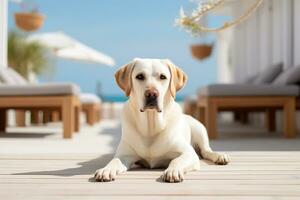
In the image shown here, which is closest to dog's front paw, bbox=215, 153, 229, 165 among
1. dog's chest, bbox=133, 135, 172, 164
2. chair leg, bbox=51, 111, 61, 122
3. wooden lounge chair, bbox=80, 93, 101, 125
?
dog's chest, bbox=133, 135, 172, 164

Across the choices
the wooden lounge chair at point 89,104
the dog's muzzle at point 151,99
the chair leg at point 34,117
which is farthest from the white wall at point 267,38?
the dog's muzzle at point 151,99

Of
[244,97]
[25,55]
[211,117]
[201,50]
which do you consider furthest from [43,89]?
[201,50]

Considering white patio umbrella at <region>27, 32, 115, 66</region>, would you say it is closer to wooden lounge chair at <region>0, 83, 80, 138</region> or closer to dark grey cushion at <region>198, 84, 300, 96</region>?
wooden lounge chair at <region>0, 83, 80, 138</region>

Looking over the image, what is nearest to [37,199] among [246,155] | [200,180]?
[200,180]

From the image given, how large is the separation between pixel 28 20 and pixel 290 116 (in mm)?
6270

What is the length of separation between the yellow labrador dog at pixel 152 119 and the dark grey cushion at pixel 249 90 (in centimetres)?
250

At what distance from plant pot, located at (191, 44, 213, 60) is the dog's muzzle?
32.6 ft

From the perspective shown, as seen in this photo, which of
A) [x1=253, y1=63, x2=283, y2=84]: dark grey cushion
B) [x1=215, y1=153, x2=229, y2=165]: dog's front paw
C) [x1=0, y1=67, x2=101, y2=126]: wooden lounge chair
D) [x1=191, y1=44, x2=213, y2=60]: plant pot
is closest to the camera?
[x1=215, y1=153, x2=229, y2=165]: dog's front paw

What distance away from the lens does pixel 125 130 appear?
2.73 metres

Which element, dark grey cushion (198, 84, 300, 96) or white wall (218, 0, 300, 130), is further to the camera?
white wall (218, 0, 300, 130)

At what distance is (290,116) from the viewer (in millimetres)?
5449

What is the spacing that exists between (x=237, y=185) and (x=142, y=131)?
2.28 ft

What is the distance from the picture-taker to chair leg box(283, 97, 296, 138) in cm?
541

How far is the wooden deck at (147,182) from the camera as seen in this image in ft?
6.53
